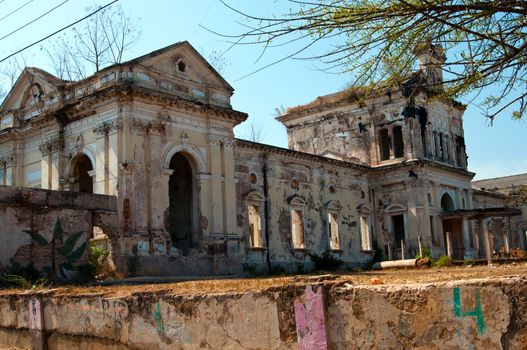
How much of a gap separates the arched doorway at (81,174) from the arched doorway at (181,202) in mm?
3194

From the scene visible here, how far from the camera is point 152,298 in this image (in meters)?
6.07

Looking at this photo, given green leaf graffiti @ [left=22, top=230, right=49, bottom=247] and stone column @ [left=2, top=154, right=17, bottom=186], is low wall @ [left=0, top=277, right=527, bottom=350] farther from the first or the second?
stone column @ [left=2, top=154, right=17, bottom=186]

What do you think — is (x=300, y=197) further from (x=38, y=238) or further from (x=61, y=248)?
(x=38, y=238)

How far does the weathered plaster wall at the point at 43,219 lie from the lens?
15391 mm

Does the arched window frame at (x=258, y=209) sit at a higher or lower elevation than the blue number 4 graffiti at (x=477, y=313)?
higher

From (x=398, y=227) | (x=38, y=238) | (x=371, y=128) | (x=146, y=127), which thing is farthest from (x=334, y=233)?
(x=38, y=238)

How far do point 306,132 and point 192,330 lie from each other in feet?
90.1

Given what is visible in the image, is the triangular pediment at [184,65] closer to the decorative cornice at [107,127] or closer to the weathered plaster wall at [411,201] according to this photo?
the decorative cornice at [107,127]

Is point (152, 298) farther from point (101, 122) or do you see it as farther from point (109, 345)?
point (101, 122)

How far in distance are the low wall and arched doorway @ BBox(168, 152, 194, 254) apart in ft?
45.9

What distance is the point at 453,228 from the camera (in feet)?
103

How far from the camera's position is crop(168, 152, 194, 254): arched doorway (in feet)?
70.4

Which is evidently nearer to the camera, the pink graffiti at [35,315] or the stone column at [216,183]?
the pink graffiti at [35,315]

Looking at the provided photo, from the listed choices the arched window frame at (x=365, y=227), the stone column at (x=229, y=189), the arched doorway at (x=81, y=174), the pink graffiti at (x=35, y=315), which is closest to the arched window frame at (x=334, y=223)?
the arched window frame at (x=365, y=227)
